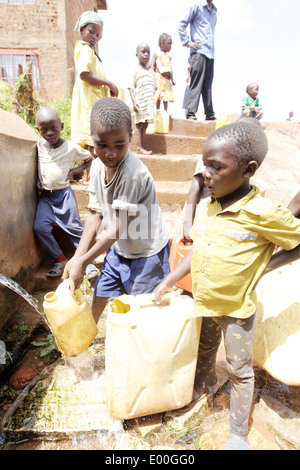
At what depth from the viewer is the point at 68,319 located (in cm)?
156

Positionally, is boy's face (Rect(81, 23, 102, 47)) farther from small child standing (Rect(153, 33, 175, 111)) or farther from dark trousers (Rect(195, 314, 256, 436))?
dark trousers (Rect(195, 314, 256, 436))

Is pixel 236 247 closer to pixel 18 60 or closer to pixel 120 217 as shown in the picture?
pixel 120 217

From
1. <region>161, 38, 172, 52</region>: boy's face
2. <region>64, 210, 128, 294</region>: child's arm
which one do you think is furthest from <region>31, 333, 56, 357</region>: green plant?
<region>161, 38, 172, 52</region>: boy's face

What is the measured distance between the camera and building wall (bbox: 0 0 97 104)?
9.41 m

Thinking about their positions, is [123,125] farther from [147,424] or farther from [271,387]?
[271,387]

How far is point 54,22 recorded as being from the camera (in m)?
9.45

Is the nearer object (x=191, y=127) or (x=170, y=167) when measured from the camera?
(x=170, y=167)

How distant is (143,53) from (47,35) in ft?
24.6

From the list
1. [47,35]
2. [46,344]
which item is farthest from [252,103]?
[47,35]

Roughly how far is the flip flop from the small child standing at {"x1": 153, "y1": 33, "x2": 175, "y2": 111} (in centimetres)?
534

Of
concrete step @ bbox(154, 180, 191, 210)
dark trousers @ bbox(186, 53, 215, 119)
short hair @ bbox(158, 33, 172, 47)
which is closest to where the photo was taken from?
concrete step @ bbox(154, 180, 191, 210)

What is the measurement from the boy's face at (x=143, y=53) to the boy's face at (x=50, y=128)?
246 centimetres

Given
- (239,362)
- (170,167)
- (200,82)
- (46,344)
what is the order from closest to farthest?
1. (239,362)
2. (46,344)
3. (170,167)
4. (200,82)

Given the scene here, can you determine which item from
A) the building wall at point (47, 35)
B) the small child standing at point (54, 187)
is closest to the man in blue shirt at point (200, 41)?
the small child standing at point (54, 187)
